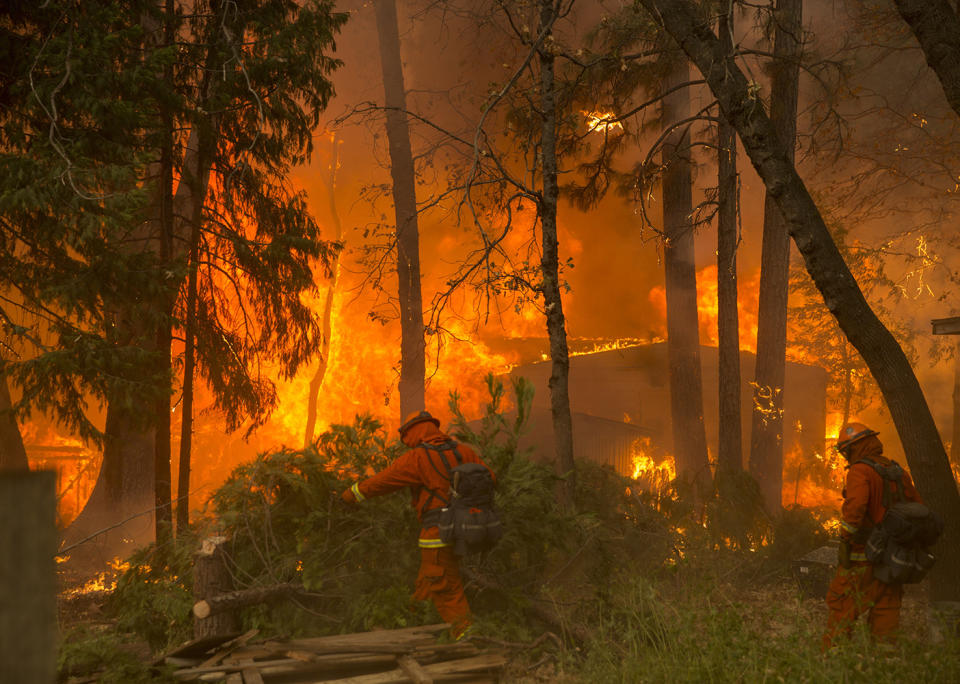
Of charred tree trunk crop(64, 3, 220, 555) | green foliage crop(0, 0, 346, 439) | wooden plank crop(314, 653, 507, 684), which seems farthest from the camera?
charred tree trunk crop(64, 3, 220, 555)

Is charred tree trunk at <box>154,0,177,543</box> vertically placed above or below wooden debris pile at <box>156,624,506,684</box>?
above

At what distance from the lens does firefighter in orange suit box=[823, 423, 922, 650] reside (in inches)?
239

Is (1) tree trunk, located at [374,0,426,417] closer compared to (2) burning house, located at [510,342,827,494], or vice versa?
(1) tree trunk, located at [374,0,426,417]

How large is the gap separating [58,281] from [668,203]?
1179 centimetres

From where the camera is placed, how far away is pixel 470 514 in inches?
240

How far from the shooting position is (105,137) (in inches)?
357

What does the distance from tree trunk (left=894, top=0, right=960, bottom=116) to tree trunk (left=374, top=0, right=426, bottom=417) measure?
10.1 metres

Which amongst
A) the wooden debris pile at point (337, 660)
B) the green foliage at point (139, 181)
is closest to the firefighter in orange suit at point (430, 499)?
the wooden debris pile at point (337, 660)

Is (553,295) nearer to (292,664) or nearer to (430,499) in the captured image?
(430,499)

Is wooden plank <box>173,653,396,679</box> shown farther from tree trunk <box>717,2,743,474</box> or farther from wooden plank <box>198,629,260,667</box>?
tree trunk <box>717,2,743,474</box>

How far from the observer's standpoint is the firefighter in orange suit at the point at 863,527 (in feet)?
19.9

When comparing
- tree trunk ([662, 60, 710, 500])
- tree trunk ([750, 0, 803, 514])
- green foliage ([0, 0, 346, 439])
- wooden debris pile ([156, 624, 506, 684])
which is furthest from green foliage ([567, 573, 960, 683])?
tree trunk ([662, 60, 710, 500])

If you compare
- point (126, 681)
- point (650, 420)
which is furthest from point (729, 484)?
point (650, 420)

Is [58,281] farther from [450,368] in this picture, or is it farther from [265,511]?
[450,368]
